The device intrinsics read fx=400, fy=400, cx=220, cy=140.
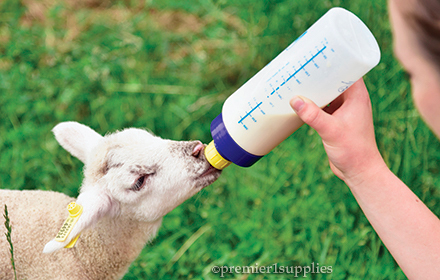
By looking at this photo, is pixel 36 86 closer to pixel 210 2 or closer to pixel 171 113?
pixel 171 113

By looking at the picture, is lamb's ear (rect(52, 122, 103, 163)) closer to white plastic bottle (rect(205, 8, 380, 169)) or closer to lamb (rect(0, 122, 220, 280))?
lamb (rect(0, 122, 220, 280))

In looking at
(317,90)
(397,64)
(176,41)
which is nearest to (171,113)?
(176,41)

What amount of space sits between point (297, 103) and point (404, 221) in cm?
68

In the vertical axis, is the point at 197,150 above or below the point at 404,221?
above

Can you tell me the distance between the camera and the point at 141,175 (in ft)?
6.11

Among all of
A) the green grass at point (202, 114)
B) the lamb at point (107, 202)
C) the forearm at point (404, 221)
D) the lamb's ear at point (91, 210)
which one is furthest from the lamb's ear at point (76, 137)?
the forearm at point (404, 221)

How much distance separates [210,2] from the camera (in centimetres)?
382

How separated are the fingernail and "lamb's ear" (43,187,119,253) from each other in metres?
0.98

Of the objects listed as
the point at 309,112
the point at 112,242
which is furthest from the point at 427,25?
the point at 112,242

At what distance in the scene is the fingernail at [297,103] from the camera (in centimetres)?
138

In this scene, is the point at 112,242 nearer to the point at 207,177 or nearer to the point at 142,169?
the point at 142,169

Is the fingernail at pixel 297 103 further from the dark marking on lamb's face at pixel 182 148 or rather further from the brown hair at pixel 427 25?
the dark marking on lamb's face at pixel 182 148

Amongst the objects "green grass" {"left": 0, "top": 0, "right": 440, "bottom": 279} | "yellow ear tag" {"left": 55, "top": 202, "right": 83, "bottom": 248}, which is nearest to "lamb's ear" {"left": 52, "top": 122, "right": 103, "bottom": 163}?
"yellow ear tag" {"left": 55, "top": 202, "right": 83, "bottom": 248}

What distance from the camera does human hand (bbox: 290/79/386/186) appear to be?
1.44 meters
